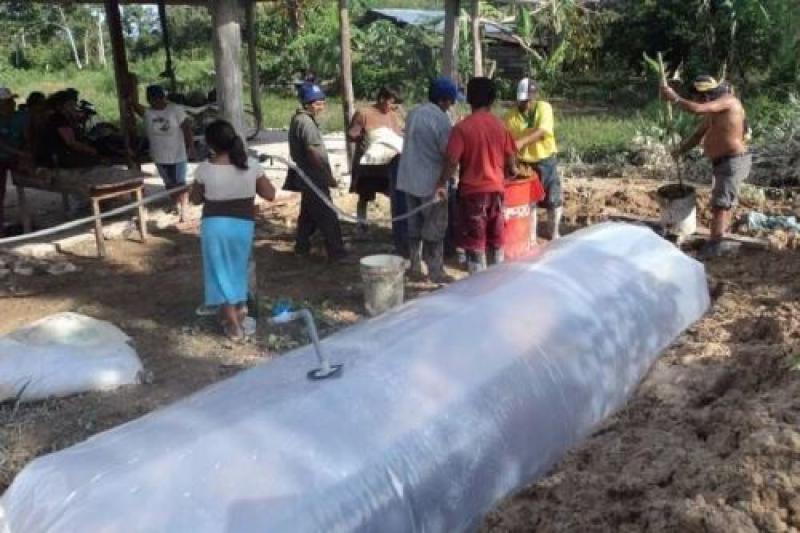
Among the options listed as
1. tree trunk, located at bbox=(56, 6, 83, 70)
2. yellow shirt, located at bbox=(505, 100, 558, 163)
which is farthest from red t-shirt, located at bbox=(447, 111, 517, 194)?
tree trunk, located at bbox=(56, 6, 83, 70)

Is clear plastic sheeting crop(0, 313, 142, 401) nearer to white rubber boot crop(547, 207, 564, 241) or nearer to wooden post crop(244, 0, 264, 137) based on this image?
white rubber boot crop(547, 207, 564, 241)

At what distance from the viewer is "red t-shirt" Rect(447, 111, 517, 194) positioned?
6000mm

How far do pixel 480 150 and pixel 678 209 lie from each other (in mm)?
2278

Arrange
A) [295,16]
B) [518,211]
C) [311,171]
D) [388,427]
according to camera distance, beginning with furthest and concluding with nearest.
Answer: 1. [295,16]
2. [311,171]
3. [518,211]
4. [388,427]

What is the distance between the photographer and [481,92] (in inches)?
233

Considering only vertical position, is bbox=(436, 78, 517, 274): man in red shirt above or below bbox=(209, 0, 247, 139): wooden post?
below

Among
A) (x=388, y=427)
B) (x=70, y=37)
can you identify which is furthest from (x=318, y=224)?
(x=70, y=37)

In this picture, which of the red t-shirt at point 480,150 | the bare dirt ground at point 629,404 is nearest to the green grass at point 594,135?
the bare dirt ground at point 629,404

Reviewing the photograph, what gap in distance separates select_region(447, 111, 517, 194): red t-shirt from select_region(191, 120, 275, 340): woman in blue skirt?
149cm

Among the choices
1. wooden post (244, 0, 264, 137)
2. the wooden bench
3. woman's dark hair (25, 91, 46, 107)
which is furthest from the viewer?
wooden post (244, 0, 264, 137)

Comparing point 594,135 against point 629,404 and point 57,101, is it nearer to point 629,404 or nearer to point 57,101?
point 57,101

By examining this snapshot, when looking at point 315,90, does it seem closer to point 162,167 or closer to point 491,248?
point 491,248

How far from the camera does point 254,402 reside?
309cm

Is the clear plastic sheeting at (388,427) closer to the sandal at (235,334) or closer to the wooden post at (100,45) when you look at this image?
the sandal at (235,334)
